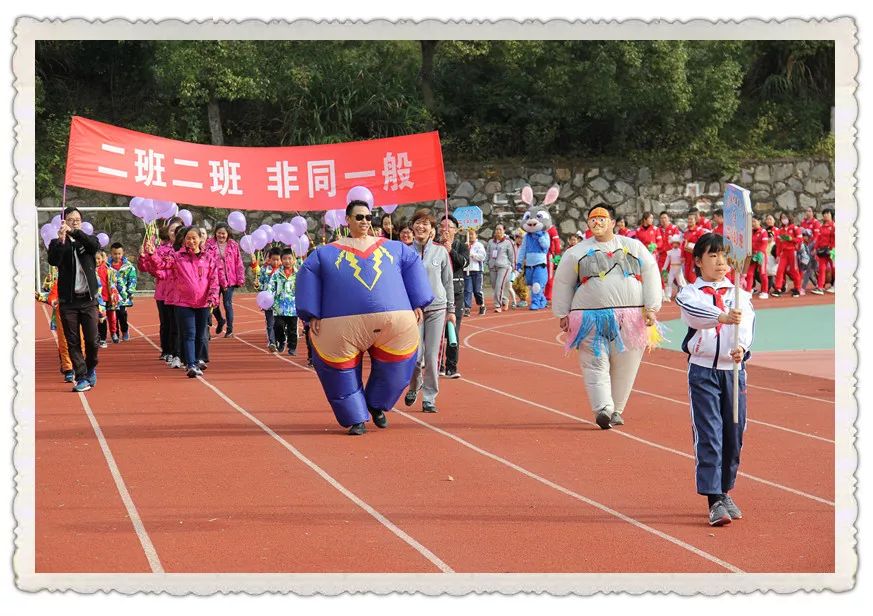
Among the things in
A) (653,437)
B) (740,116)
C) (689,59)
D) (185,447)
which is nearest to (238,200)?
(185,447)

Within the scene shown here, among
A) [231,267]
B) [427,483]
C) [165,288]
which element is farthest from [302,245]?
[427,483]

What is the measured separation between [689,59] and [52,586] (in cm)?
2430

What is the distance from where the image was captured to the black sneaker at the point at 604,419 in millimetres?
9859

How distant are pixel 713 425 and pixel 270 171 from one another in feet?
28.2

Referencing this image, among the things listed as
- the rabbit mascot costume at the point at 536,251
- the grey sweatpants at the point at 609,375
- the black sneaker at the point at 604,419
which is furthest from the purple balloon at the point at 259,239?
the black sneaker at the point at 604,419

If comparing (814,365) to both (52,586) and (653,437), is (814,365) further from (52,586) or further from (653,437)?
(52,586)

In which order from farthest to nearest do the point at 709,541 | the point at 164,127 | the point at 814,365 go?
the point at 164,127 → the point at 814,365 → the point at 709,541

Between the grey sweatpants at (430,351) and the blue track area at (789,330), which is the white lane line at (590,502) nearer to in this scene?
the grey sweatpants at (430,351)

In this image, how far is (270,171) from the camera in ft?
47.3

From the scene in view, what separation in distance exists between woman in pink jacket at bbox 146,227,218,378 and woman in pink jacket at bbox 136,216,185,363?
1.28ft

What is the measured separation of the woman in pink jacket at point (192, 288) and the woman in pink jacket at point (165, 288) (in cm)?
39

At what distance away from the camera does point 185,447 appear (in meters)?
9.23

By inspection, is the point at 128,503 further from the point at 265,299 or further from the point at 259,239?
the point at 259,239

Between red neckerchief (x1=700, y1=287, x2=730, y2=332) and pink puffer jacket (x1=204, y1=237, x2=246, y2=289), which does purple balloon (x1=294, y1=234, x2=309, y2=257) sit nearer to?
pink puffer jacket (x1=204, y1=237, x2=246, y2=289)
